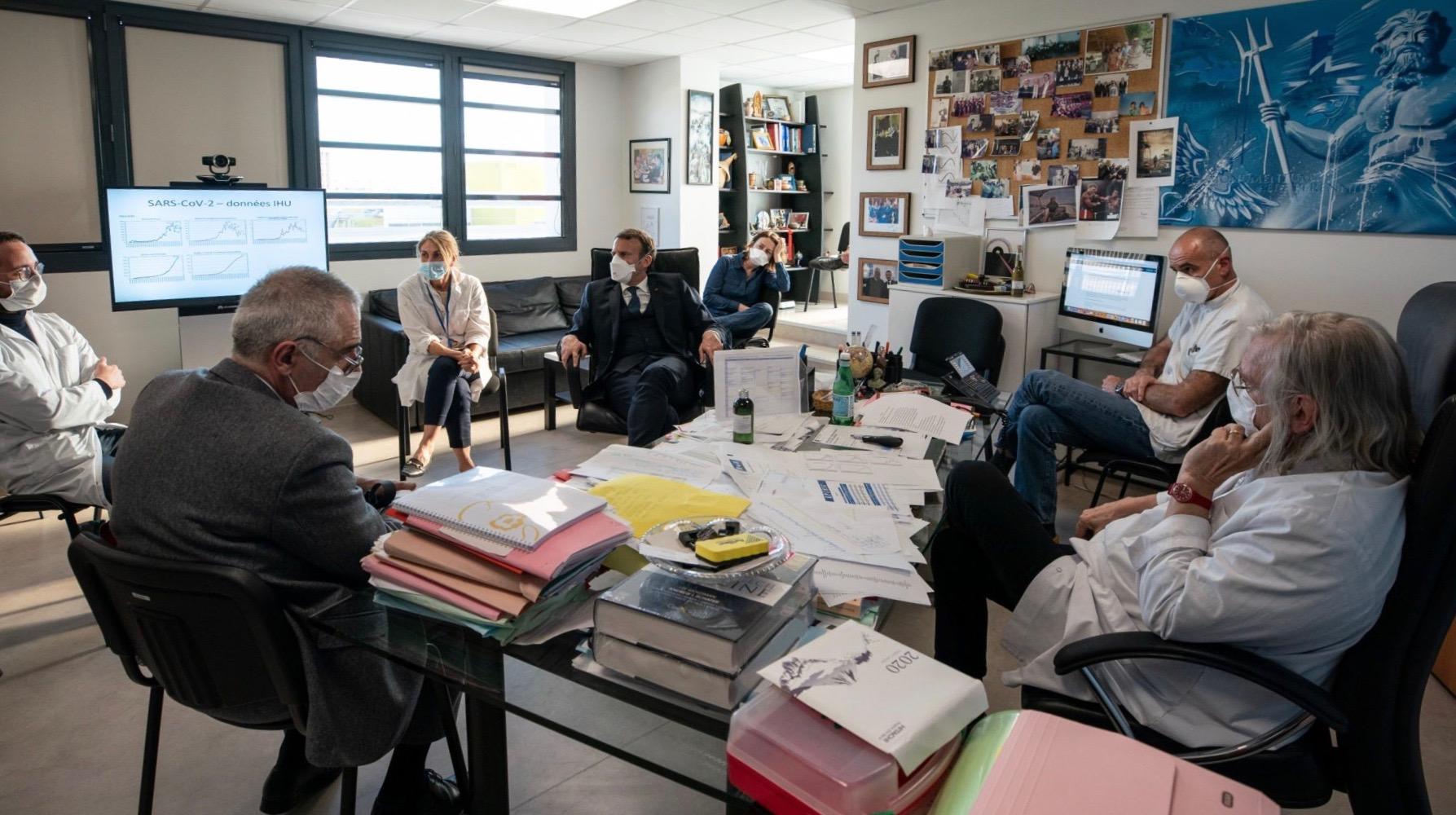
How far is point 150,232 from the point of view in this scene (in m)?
4.75

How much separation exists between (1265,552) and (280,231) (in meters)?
5.34

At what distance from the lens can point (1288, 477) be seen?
1375 mm

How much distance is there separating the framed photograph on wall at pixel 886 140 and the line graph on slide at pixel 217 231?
3.79 meters

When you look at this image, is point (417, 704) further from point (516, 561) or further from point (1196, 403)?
point (1196, 403)

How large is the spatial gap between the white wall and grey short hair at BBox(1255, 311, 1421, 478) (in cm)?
277

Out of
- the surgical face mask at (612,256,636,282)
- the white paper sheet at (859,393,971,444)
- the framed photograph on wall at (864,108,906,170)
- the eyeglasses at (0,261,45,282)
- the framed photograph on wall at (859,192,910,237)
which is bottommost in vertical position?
the white paper sheet at (859,393,971,444)

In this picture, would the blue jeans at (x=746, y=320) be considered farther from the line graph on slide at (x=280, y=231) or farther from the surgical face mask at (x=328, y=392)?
the surgical face mask at (x=328, y=392)

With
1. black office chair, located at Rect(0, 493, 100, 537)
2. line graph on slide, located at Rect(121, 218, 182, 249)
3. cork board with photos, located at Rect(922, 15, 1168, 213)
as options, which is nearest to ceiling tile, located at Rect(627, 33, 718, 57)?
cork board with photos, located at Rect(922, 15, 1168, 213)

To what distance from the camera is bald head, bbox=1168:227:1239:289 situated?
3.31 metres

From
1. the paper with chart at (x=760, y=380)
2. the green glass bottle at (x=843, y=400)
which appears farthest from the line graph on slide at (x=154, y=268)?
the green glass bottle at (x=843, y=400)

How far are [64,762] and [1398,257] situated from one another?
4.84 metres

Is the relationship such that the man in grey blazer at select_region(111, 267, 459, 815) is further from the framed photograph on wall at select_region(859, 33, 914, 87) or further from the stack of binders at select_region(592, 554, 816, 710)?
the framed photograph on wall at select_region(859, 33, 914, 87)

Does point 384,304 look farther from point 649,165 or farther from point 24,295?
point 24,295

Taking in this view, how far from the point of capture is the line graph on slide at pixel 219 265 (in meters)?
4.94
